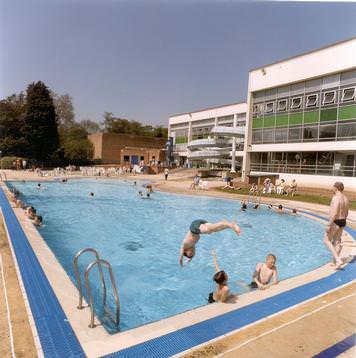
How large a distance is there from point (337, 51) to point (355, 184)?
9.10 m

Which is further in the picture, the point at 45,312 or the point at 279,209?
the point at 279,209

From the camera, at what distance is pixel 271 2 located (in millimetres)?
3576

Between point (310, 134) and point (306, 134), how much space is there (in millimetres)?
363

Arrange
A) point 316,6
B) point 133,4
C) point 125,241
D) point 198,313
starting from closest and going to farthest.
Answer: point 316,6, point 133,4, point 198,313, point 125,241

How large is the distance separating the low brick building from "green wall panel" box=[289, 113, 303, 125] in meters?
23.8

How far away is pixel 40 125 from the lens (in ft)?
140

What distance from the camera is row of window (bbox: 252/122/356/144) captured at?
22031 millimetres

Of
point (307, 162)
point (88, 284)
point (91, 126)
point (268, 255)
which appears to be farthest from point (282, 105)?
point (91, 126)

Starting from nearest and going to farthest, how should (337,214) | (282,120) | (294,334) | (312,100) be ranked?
(294,334) < (337,214) < (312,100) < (282,120)

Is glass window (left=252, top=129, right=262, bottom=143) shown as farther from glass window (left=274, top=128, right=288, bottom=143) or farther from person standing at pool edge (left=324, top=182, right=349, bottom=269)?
person standing at pool edge (left=324, top=182, right=349, bottom=269)

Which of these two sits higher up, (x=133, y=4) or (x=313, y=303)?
(x=133, y=4)

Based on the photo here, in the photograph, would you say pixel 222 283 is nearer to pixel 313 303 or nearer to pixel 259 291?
pixel 259 291

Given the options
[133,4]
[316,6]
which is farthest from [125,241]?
[316,6]

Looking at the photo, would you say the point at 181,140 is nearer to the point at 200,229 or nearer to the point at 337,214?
the point at 337,214
